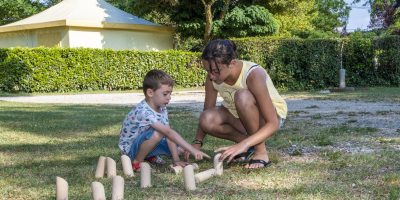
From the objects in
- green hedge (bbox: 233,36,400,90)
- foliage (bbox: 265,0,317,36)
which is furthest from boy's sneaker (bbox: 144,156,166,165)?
foliage (bbox: 265,0,317,36)

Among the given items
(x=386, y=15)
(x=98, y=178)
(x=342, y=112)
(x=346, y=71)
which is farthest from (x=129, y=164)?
(x=386, y=15)

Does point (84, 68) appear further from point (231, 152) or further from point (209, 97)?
point (231, 152)

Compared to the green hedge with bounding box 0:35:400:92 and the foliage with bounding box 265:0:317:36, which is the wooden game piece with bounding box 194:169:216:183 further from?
the foliage with bounding box 265:0:317:36

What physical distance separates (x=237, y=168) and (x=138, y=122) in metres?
0.93

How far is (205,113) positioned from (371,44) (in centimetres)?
1614

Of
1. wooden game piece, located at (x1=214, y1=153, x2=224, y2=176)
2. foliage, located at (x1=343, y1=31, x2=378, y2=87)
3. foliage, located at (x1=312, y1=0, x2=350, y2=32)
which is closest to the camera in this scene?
wooden game piece, located at (x1=214, y1=153, x2=224, y2=176)

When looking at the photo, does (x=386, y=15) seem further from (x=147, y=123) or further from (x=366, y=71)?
(x=147, y=123)

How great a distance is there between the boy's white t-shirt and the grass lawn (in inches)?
11.0

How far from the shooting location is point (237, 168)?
4125mm

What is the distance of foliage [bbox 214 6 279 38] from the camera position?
82.5 ft

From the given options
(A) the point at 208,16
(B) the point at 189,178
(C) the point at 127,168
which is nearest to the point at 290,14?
(A) the point at 208,16

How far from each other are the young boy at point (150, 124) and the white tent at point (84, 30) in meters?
18.8

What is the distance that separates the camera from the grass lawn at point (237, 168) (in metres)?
3.26

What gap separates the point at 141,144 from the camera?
4.27m
